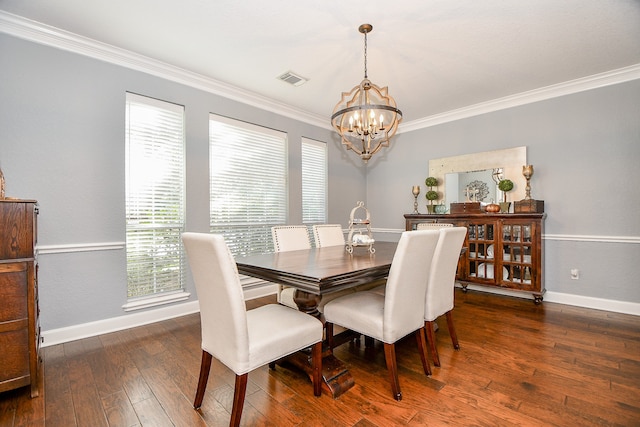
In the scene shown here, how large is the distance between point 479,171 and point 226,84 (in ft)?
11.6

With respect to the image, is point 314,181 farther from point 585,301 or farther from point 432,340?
point 585,301

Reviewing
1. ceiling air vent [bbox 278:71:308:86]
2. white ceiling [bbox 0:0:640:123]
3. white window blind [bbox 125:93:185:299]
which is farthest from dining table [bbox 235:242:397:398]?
ceiling air vent [bbox 278:71:308:86]

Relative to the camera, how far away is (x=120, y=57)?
9.24 feet

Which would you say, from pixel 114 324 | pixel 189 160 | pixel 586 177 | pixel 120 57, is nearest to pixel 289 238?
pixel 189 160

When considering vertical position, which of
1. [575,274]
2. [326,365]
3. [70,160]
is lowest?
[326,365]

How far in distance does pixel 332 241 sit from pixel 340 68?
1.81m

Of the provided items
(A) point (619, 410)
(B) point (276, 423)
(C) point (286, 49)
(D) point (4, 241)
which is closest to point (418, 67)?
(C) point (286, 49)

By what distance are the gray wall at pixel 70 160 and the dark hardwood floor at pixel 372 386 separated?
46 centimetres

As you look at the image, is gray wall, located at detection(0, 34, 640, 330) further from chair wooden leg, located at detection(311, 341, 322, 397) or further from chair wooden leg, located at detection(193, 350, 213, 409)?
chair wooden leg, located at detection(311, 341, 322, 397)

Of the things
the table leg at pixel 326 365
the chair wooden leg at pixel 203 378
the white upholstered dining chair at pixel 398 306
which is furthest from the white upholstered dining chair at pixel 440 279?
the chair wooden leg at pixel 203 378

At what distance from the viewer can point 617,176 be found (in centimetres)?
328

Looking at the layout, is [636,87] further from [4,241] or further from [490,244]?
[4,241]

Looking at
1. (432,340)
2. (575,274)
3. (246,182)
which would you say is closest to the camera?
(432,340)

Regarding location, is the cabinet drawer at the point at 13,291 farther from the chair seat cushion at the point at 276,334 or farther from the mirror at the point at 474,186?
the mirror at the point at 474,186
